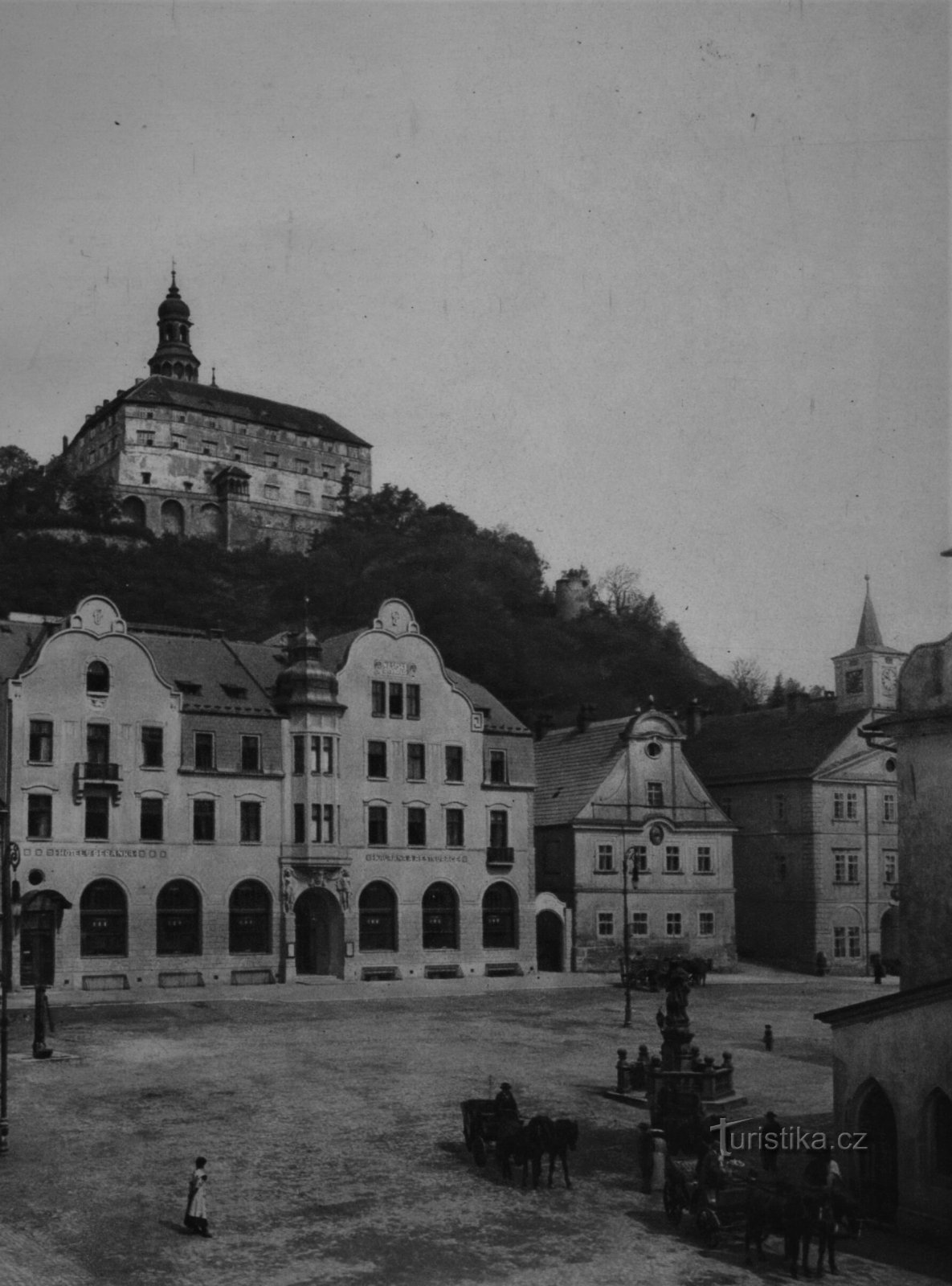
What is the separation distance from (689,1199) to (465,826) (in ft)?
128

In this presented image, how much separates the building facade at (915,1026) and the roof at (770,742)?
4055cm

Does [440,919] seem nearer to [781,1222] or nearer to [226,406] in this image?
[781,1222]

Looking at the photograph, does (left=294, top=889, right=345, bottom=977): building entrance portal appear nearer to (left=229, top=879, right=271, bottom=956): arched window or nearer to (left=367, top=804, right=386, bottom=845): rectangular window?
(left=229, top=879, right=271, bottom=956): arched window

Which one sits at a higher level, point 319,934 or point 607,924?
point 319,934

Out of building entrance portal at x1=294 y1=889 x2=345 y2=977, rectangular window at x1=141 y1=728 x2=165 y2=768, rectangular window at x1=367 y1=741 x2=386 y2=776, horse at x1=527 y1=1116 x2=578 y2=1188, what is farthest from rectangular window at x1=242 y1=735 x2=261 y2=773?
horse at x1=527 y1=1116 x2=578 y2=1188

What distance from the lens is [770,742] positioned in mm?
72375

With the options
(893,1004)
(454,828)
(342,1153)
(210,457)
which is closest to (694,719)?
(454,828)

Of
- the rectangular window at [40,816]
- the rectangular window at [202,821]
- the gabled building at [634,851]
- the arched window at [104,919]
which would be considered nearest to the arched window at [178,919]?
the arched window at [104,919]

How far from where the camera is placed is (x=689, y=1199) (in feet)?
69.9

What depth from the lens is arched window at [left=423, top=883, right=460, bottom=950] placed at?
58.8 metres

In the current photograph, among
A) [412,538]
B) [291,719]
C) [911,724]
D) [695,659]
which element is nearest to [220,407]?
[412,538]

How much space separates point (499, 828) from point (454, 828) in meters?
2.27

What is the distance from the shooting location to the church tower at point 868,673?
75.5 metres

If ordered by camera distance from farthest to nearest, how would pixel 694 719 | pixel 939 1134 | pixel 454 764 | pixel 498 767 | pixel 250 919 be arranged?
pixel 694 719, pixel 498 767, pixel 454 764, pixel 250 919, pixel 939 1134
